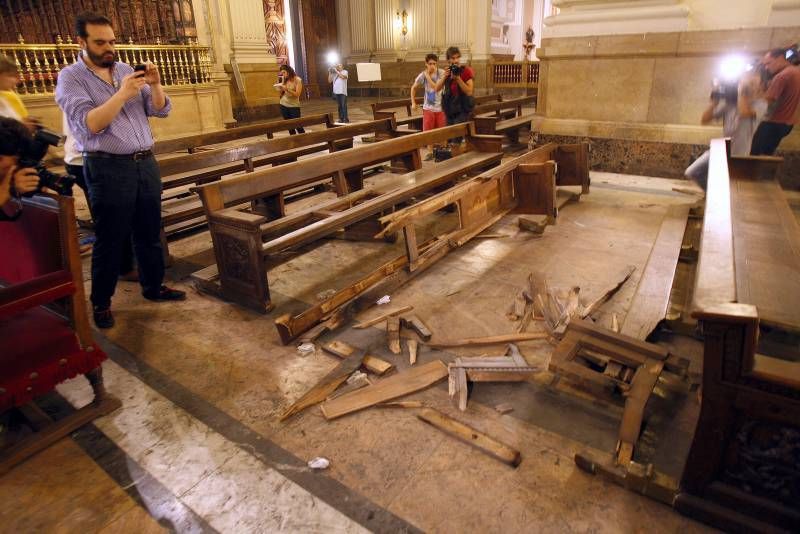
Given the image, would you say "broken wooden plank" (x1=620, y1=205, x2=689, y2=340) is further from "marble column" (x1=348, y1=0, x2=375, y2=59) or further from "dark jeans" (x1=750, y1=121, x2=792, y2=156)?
"marble column" (x1=348, y1=0, x2=375, y2=59)

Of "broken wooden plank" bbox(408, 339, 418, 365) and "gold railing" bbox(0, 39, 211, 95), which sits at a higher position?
"gold railing" bbox(0, 39, 211, 95)

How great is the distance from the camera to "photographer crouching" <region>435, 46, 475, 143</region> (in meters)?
7.33

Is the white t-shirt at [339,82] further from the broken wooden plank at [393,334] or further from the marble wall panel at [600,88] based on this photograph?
the broken wooden plank at [393,334]

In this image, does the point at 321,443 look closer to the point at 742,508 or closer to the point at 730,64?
the point at 742,508

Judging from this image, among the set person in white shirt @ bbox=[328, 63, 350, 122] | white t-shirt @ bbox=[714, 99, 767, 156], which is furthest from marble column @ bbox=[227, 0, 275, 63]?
white t-shirt @ bbox=[714, 99, 767, 156]

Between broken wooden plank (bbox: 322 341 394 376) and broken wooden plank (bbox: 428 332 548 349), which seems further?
broken wooden plank (bbox: 428 332 548 349)

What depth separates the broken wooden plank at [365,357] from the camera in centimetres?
283

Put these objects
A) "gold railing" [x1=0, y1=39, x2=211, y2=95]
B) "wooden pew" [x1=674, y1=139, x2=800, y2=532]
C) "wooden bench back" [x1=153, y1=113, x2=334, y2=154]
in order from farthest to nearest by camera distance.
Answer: "gold railing" [x1=0, y1=39, x2=211, y2=95]
"wooden bench back" [x1=153, y1=113, x2=334, y2=154]
"wooden pew" [x1=674, y1=139, x2=800, y2=532]

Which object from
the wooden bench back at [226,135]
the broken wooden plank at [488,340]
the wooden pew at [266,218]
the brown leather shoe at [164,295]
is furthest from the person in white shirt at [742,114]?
the wooden bench back at [226,135]

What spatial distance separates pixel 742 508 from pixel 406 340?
1.88 m

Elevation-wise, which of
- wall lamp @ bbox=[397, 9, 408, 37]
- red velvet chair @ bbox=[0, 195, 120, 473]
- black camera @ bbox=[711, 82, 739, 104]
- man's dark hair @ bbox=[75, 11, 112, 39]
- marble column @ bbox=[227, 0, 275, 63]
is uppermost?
wall lamp @ bbox=[397, 9, 408, 37]

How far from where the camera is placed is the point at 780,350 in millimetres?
2422

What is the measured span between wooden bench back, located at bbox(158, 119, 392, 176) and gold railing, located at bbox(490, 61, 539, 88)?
35.6 feet

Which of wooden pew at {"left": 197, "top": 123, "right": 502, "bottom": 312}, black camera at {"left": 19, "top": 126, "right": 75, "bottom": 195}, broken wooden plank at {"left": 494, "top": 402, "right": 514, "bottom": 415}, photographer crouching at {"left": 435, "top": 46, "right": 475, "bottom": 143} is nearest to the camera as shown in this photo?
black camera at {"left": 19, "top": 126, "right": 75, "bottom": 195}
